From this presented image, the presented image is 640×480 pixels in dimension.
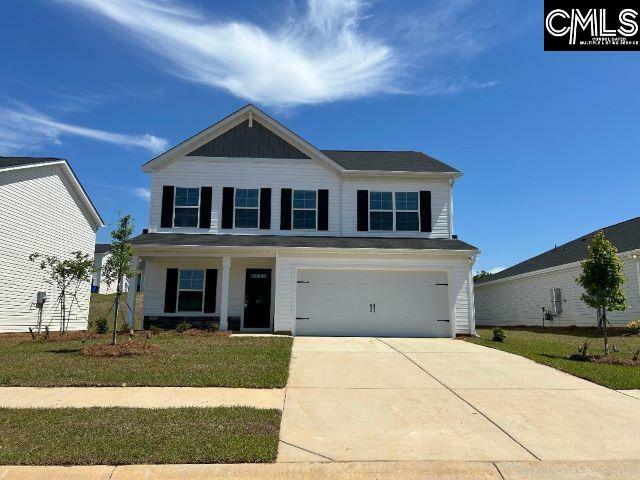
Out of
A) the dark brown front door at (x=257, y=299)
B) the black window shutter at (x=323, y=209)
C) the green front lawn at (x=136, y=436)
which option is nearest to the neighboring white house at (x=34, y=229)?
the dark brown front door at (x=257, y=299)

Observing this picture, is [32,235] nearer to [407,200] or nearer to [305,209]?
[305,209]

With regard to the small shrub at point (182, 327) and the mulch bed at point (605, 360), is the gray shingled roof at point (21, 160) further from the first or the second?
the mulch bed at point (605, 360)

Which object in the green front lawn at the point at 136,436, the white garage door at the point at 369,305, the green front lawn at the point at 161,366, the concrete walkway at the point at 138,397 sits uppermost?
the white garage door at the point at 369,305

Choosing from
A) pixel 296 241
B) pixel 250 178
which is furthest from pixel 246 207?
pixel 296 241

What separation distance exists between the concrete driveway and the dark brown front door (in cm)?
724

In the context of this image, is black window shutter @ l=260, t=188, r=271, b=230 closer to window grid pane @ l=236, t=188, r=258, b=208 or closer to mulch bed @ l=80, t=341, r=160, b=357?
window grid pane @ l=236, t=188, r=258, b=208

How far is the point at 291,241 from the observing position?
57.1 feet

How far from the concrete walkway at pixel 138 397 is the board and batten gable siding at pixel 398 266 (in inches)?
352

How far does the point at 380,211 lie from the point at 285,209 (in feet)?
12.6

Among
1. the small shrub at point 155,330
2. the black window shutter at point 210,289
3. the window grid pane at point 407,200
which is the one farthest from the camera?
the window grid pane at point 407,200

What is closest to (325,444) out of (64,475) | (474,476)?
(474,476)

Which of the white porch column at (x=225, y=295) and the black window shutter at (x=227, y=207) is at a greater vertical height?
the black window shutter at (x=227, y=207)

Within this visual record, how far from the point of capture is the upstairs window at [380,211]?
18.9m

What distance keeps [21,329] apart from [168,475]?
59.0 feet
